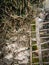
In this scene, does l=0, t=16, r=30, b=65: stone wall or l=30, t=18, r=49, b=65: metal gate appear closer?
l=30, t=18, r=49, b=65: metal gate

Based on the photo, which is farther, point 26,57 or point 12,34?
point 12,34

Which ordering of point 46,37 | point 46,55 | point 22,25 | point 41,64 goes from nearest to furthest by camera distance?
point 41,64 → point 46,55 → point 46,37 → point 22,25

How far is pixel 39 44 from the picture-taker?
8.25 metres

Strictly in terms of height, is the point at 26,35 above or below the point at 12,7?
below

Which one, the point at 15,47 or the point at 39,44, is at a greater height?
the point at 39,44

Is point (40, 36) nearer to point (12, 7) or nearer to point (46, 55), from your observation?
point (46, 55)

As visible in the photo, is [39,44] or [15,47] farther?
[15,47]

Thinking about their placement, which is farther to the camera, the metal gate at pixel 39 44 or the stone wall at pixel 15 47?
the stone wall at pixel 15 47

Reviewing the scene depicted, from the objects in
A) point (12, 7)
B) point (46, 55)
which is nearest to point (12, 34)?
point (12, 7)

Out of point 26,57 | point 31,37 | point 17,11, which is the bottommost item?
point 26,57

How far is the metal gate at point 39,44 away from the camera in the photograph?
25.8ft

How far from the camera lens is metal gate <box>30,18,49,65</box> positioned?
7873 millimetres

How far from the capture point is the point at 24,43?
875 cm

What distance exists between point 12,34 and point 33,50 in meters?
1.23
